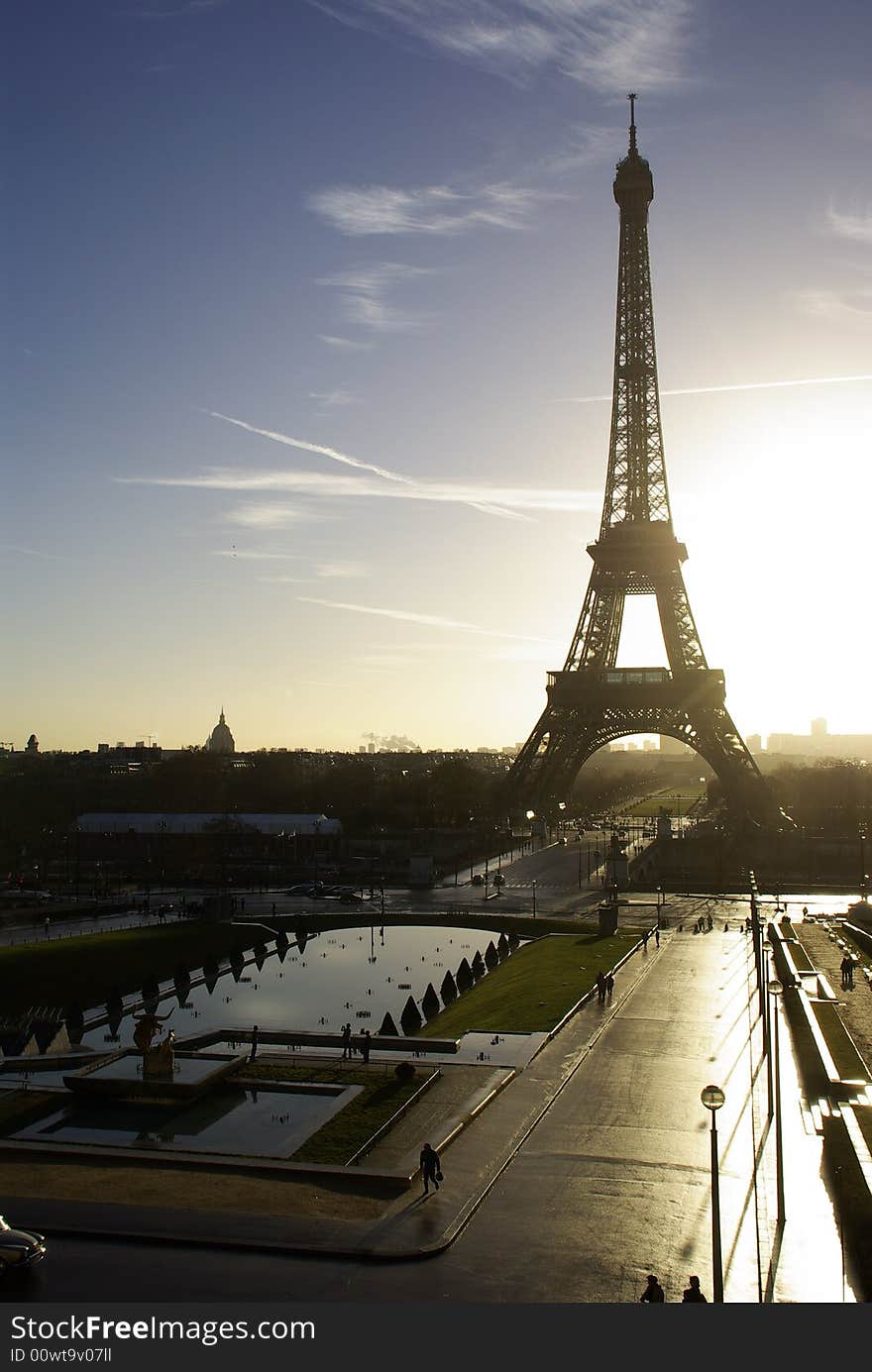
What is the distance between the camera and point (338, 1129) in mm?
24422

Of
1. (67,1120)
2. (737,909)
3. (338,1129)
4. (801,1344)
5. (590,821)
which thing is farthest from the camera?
(590,821)

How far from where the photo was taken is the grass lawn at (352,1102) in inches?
908

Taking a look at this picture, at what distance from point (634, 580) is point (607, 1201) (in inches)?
2997

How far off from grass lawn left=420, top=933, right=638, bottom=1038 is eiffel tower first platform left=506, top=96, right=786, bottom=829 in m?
40.5

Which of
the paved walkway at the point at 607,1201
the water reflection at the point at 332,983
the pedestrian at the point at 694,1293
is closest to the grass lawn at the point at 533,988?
the water reflection at the point at 332,983

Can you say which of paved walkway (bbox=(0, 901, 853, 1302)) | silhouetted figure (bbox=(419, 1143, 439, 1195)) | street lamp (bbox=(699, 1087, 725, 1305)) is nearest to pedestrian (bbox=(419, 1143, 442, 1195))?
silhouetted figure (bbox=(419, 1143, 439, 1195))

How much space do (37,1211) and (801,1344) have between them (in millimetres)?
12388

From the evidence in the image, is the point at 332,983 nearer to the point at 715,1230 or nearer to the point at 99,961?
the point at 99,961

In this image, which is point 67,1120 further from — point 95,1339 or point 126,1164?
point 95,1339

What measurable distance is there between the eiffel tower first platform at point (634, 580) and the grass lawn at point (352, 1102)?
62.4m

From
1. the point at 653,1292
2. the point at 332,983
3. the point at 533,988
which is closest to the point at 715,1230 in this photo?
the point at 653,1292

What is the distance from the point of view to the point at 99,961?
4603 cm

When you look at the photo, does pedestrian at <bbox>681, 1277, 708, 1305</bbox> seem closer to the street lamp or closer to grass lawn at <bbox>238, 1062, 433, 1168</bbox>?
the street lamp

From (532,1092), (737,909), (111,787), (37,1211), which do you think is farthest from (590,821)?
(37,1211)
